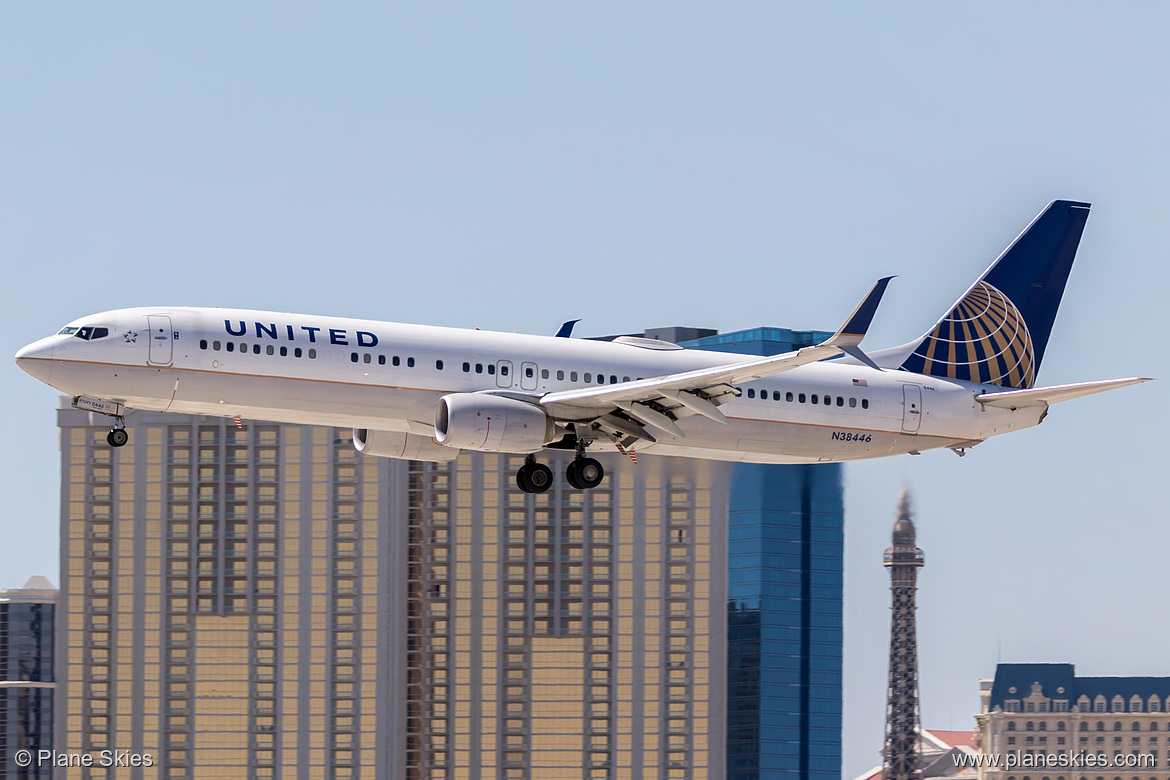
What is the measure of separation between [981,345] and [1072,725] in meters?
135

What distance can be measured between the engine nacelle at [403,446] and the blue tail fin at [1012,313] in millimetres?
14572

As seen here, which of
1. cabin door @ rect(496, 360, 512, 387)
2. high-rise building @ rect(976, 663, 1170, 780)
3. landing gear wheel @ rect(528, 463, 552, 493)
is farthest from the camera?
high-rise building @ rect(976, 663, 1170, 780)

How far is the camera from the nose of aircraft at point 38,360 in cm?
4197

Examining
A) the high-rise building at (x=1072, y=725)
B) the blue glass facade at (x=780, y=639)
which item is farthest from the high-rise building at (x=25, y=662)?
the high-rise building at (x=1072, y=725)

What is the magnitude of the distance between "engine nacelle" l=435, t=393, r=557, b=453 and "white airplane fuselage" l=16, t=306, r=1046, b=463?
0.95 meters

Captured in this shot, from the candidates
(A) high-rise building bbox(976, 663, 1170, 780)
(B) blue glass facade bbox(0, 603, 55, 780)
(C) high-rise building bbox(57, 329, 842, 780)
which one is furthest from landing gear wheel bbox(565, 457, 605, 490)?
(A) high-rise building bbox(976, 663, 1170, 780)

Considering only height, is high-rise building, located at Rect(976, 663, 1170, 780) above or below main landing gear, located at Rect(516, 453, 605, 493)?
below

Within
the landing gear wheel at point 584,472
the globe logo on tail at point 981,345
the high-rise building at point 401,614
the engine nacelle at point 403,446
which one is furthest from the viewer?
the high-rise building at point 401,614

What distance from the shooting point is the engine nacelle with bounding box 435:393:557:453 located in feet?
141

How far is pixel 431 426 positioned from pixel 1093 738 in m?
147

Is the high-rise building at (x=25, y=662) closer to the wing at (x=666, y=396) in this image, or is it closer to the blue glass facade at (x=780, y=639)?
the blue glass facade at (x=780, y=639)

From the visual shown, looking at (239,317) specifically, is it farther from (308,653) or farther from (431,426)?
(308,653)

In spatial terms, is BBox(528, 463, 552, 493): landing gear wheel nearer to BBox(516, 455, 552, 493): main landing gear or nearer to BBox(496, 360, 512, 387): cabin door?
BBox(516, 455, 552, 493): main landing gear

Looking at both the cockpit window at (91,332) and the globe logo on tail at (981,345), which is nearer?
the cockpit window at (91,332)
